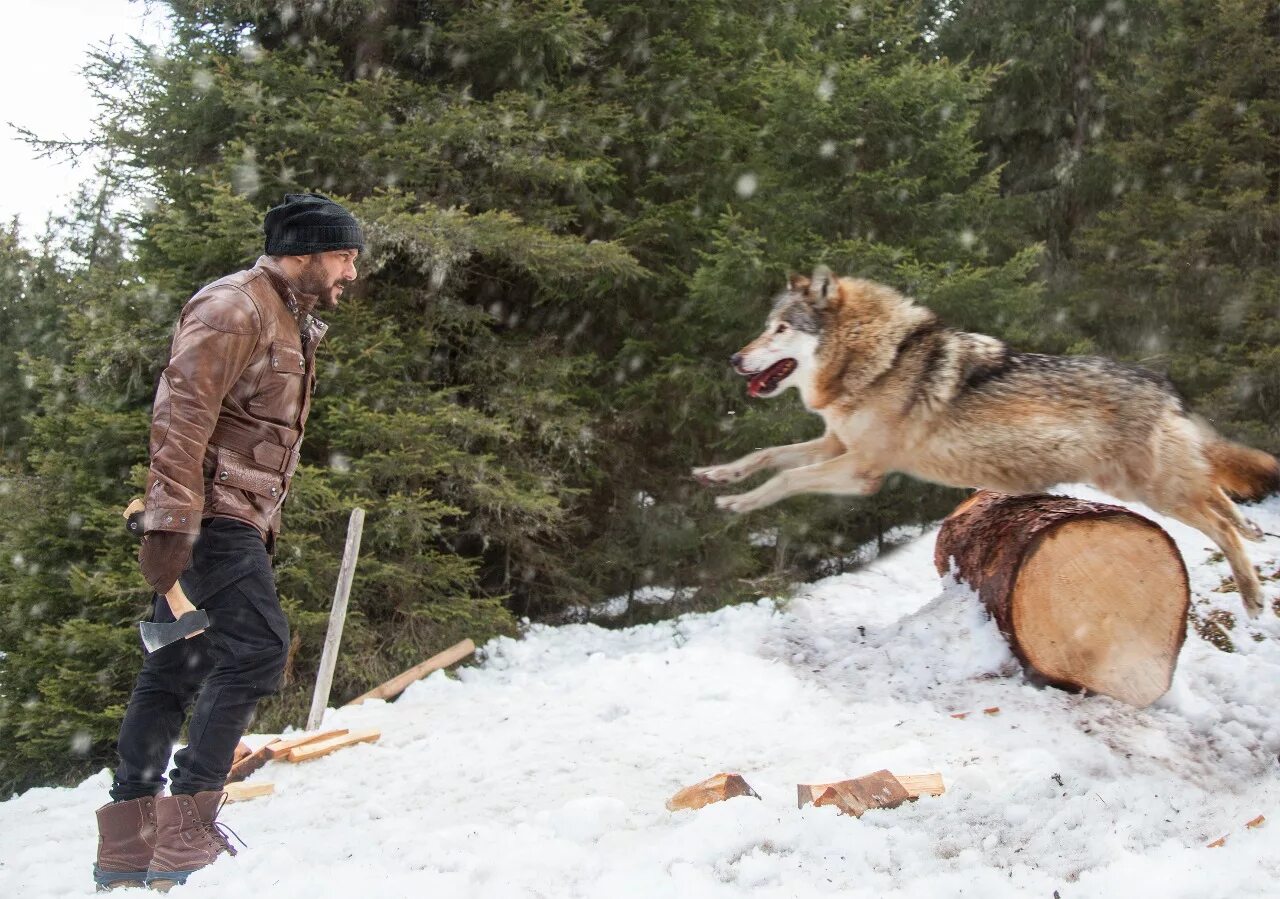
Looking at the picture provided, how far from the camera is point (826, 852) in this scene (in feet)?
11.5

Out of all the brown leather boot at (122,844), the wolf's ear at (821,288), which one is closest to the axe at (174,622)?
Answer: the brown leather boot at (122,844)

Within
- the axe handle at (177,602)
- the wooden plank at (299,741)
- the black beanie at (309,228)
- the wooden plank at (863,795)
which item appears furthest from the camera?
the wooden plank at (299,741)

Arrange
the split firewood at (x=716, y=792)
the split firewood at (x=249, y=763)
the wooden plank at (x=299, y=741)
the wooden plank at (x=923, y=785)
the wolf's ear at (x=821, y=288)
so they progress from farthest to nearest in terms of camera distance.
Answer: the wooden plank at (x=299, y=741), the split firewood at (x=249, y=763), the wolf's ear at (x=821, y=288), the split firewood at (x=716, y=792), the wooden plank at (x=923, y=785)

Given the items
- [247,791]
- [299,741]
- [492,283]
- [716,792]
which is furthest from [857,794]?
[492,283]

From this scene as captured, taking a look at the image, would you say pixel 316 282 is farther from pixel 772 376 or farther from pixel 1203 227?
pixel 1203 227

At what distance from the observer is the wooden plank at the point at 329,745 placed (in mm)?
5852

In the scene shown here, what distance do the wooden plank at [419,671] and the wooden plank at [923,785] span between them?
5030 millimetres

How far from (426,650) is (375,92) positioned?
17.8ft

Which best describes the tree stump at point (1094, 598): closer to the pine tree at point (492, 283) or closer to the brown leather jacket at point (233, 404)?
Result: the pine tree at point (492, 283)

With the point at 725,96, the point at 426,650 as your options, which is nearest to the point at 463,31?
the point at 725,96

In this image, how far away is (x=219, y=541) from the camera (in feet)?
10.9

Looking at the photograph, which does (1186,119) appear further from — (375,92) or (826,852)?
(826,852)

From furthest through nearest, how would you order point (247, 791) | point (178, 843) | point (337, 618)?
point (337, 618) → point (247, 791) → point (178, 843)

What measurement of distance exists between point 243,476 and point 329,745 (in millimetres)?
3228
